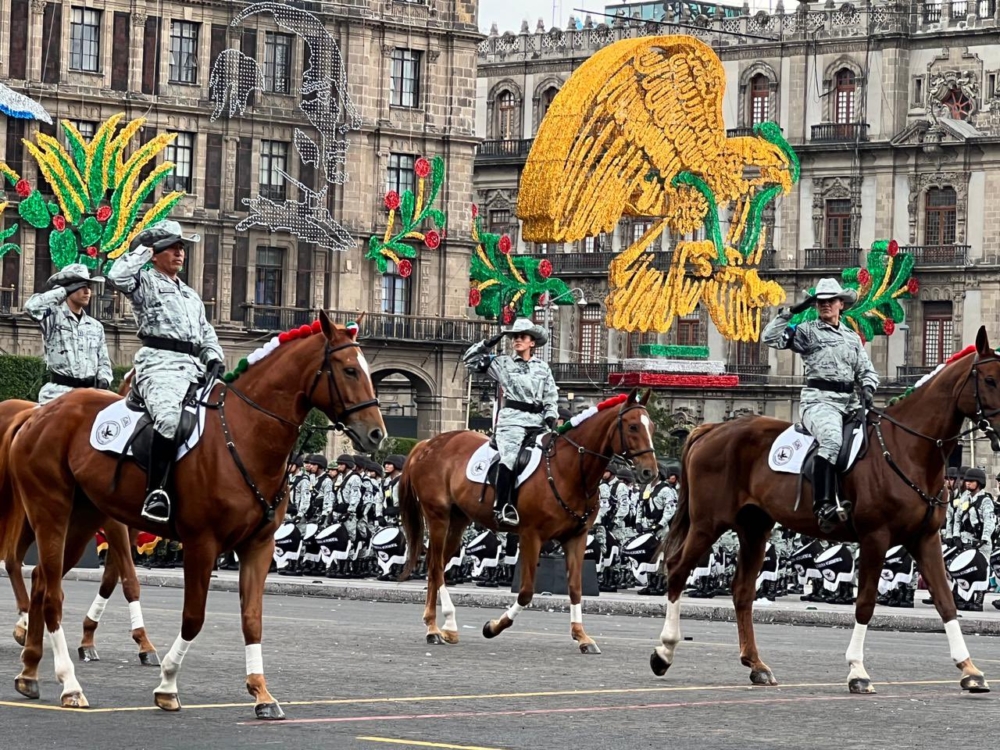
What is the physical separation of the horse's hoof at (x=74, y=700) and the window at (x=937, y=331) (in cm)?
7203

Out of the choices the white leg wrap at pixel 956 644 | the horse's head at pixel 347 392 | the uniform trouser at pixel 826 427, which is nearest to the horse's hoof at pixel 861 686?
the white leg wrap at pixel 956 644

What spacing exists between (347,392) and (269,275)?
2421 inches

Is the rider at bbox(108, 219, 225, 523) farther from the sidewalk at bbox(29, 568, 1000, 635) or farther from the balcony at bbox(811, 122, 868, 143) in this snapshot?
the balcony at bbox(811, 122, 868, 143)

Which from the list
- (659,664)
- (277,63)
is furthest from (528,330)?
(277,63)

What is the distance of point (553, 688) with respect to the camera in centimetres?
1554

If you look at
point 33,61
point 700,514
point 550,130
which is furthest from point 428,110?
point 700,514

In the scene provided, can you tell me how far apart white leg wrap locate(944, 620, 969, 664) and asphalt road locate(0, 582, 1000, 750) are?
0.26 metres

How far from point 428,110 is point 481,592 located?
49.0 meters

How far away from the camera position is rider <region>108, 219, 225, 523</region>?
13.9 metres

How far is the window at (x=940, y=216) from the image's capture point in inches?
3314

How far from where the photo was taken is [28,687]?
45.6 feet

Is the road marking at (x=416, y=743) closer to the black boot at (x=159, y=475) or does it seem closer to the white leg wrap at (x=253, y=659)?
the white leg wrap at (x=253, y=659)

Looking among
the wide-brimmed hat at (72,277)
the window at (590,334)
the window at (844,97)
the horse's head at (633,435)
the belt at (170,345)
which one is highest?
the window at (844,97)

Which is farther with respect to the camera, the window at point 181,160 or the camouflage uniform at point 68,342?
the window at point 181,160
